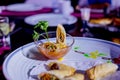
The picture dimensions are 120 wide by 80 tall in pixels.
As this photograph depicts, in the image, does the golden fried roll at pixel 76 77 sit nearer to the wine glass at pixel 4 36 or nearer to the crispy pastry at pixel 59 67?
the crispy pastry at pixel 59 67

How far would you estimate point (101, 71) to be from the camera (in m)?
0.81

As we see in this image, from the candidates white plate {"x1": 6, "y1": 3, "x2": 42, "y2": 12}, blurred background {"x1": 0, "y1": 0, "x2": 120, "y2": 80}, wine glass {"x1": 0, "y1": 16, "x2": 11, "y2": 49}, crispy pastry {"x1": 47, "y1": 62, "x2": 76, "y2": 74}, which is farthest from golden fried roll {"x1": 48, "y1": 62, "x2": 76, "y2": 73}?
white plate {"x1": 6, "y1": 3, "x2": 42, "y2": 12}

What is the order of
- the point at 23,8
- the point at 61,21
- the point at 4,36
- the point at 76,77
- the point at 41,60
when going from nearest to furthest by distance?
the point at 76,77
the point at 41,60
the point at 4,36
the point at 61,21
the point at 23,8

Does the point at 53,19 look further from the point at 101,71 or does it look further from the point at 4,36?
the point at 101,71

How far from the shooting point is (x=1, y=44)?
1134mm

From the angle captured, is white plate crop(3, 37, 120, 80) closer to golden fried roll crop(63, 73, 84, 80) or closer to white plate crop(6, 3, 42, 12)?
golden fried roll crop(63, 73, 84, 80)

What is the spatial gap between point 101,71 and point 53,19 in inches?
27.5

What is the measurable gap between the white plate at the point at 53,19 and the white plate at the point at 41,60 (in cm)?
33

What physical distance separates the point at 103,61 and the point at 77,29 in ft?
1.37

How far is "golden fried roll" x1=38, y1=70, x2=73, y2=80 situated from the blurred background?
0.15m

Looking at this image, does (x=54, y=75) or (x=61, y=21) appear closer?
(x=54, y=75)

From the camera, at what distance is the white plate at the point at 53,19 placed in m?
1.35

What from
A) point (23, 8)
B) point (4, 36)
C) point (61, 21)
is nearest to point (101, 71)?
point (4, 36)

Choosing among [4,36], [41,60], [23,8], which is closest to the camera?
[41,60]
